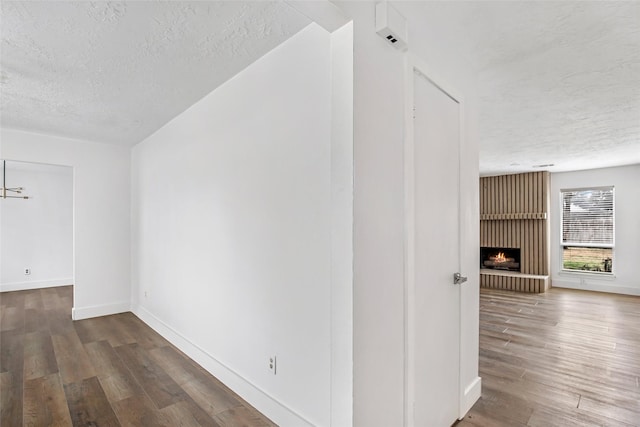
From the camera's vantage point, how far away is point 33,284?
6742mm

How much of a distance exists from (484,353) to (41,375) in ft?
13.8

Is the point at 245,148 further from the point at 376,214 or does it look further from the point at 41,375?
the point at 41,375

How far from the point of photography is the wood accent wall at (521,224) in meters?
7.11

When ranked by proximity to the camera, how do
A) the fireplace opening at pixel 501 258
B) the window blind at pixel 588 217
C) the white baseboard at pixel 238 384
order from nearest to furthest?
the white baseboard at pixel 238 384 → the window blind at pixel 588 217 → the fireplace opening at pixel 501 258

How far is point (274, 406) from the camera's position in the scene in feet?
7.21

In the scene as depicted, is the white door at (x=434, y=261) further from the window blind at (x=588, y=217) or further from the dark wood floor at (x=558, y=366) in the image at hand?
the window blind at (x=588, y=217)

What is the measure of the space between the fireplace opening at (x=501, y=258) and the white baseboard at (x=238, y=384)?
7242 mm

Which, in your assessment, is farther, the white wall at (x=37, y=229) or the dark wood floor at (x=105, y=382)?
the white wall at (x=37, y=229)

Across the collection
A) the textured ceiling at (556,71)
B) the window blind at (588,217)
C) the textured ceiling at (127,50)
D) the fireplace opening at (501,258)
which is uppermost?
the textured ceiling at (127,50)

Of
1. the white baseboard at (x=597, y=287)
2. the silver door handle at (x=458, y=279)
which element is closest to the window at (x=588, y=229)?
the white baseboard at (x=597, y=287)

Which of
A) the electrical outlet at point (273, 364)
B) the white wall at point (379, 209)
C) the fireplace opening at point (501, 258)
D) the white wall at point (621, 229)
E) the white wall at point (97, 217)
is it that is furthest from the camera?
the fireplace opening at point (501, 258)

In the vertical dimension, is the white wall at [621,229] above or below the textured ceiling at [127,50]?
below

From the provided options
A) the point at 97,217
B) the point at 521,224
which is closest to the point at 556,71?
the point at 97,217

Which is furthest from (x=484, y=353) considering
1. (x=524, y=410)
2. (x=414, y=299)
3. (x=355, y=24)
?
(x=355, y=24)
